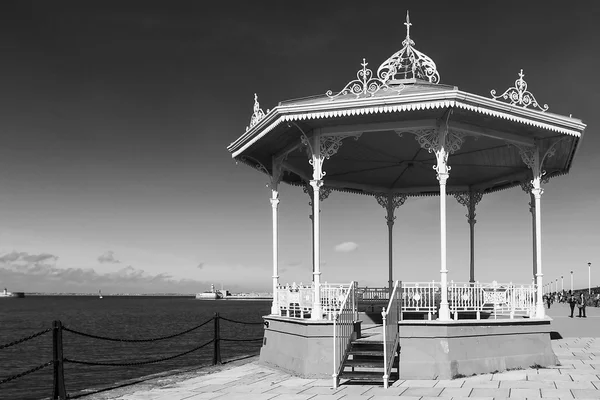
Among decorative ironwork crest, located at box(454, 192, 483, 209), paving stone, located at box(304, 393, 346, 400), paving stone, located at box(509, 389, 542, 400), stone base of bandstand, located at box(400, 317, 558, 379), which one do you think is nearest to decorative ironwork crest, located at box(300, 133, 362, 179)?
stone base of bandstand, located at box(400, 317, 558, 379)

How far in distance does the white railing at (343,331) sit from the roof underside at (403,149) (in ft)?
11.7

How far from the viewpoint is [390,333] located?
38.3 feet

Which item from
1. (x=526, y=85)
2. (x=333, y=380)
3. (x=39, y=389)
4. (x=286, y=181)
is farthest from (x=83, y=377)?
(x=526, y=85)

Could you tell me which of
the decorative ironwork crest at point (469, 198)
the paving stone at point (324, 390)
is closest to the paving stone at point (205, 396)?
the paving stone at point (324, 390)

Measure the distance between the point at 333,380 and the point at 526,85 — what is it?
7.57m

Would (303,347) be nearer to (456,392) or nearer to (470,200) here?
(456,392)

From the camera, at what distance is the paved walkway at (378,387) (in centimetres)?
1020

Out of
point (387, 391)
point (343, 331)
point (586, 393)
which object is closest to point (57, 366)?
point (343, 331)

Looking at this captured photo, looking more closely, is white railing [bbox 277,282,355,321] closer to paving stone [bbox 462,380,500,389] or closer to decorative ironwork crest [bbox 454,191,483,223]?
paving stone [bbox 462,380,500,389]

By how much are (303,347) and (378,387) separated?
85.7 inches

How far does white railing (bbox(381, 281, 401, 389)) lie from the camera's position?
A: 11.0 metres

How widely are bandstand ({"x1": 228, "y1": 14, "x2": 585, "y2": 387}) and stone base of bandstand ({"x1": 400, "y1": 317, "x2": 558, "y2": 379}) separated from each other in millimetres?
20

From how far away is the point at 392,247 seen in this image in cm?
2033

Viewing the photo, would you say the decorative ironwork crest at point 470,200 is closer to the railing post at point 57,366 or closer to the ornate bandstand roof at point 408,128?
the ornate bandstand roof at point 408,128
